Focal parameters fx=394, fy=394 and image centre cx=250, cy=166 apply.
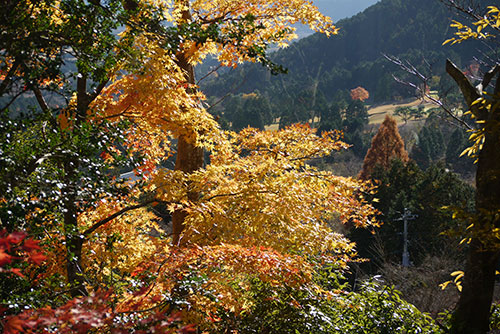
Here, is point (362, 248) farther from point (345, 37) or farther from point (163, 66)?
point (345, 37)

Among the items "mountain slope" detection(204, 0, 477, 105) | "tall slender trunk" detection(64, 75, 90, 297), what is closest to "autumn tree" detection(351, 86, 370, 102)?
"mountain slope" detection(204, 0, 477, 105)

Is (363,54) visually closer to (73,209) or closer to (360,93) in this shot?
(360,93)

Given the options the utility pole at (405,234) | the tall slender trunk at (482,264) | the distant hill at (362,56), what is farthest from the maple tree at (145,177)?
the distant hill at (362,56)

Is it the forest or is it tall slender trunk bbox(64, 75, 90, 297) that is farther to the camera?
tall slender trunk bbox(64, 75, 90, 297)

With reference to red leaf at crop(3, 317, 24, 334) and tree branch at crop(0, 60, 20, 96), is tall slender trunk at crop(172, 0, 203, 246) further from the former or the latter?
red leaf at crop(3, 317, 24, 334)

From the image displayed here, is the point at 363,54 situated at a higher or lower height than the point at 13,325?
higher

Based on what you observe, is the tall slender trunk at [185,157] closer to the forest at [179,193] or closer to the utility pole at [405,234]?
the forest at [179,193]

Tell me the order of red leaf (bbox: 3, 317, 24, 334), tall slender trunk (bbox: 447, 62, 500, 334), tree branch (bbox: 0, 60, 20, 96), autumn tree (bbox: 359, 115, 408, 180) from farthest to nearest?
autumn tree (bbox: 359, 115, 408, 180), tall slender trunk (bbox: 447, 62, 500, 334), tree branch (bbox: 0, 60, 20, 96), red leaf (bbox: 3, 317, 24, 334)

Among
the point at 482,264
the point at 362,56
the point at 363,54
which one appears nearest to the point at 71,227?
the point at 482,264

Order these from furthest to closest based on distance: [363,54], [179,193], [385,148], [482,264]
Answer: [363,54] → [385,148] → [179,193] → [482,264]

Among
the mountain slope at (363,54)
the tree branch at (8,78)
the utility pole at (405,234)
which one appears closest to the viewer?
the tree branch at (8,78)

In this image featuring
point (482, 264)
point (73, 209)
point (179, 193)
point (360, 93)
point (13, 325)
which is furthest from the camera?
point (360, 93)

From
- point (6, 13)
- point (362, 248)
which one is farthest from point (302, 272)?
point (362, 248)

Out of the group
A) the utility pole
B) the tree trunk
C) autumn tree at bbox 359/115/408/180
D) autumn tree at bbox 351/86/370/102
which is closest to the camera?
the tree trunk
